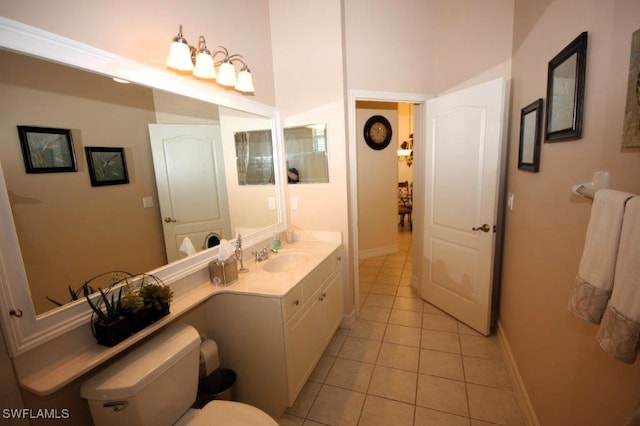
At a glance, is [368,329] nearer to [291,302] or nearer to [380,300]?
[380,300]

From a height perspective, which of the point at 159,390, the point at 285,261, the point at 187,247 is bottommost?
the point at 159,390

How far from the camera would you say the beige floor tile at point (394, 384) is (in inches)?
69.0

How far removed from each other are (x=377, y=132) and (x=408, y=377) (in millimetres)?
3298

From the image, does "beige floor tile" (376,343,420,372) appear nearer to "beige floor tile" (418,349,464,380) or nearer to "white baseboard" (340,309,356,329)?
"beige floor tile" (418,349,464,380)

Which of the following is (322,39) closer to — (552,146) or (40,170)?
(552,146)

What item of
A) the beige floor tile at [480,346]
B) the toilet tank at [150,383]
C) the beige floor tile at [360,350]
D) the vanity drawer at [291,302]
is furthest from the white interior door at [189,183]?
the beige floor tile at [480,346]

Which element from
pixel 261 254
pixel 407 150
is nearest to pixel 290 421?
pixel 261 254

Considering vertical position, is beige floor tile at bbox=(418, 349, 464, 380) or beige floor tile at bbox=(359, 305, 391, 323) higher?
beige floor tile at bbox=(359, 305, 391, 323)

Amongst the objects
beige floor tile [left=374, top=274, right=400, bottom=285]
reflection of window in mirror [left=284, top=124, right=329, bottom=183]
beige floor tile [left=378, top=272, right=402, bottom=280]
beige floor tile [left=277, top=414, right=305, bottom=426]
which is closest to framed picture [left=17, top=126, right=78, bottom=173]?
reflection of window in mirror [left=284, top=124, right=329, bottom=183]

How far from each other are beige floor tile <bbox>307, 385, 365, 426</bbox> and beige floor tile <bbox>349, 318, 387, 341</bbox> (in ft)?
2.05

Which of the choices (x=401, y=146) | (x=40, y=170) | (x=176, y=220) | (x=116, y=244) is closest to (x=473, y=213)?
(x=176, y=220)

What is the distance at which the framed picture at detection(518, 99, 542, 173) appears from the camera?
1526 mm

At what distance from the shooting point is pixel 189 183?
63.6 inches

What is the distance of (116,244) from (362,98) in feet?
6.89
